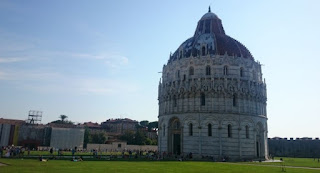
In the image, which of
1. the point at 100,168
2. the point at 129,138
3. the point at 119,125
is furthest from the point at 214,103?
the point at 119,125

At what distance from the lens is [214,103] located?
51.1 meters

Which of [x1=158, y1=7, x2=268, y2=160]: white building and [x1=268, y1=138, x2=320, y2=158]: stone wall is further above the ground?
[x1=158, y1=7, x2=268, y2=160]: white building

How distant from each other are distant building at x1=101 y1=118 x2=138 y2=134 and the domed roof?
97986mm

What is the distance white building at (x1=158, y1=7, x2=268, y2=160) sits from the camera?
5041cm

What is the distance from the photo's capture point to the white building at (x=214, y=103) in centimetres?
5041

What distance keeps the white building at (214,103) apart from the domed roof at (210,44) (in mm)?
200

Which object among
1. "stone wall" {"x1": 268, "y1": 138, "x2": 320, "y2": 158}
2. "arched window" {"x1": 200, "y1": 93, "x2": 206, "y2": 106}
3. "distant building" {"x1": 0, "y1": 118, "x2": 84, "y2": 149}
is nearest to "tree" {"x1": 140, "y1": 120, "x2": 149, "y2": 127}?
"distant building" {"x1": 0, "y1": 118, "x2": 84, "y2": 149}

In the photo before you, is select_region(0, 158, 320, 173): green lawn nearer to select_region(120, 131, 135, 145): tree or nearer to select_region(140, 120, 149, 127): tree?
select_region(120, 131, 135, 145): tree

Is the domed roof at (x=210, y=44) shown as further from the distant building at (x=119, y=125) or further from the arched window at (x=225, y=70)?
the distant building at (x=119, y=125)

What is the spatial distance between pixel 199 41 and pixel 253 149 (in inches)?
931

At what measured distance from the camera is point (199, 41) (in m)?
58.9

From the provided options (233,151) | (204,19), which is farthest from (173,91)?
(204,19)

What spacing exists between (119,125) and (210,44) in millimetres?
106210

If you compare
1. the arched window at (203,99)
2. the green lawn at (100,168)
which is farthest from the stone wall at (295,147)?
the green lawn at (100,168)
